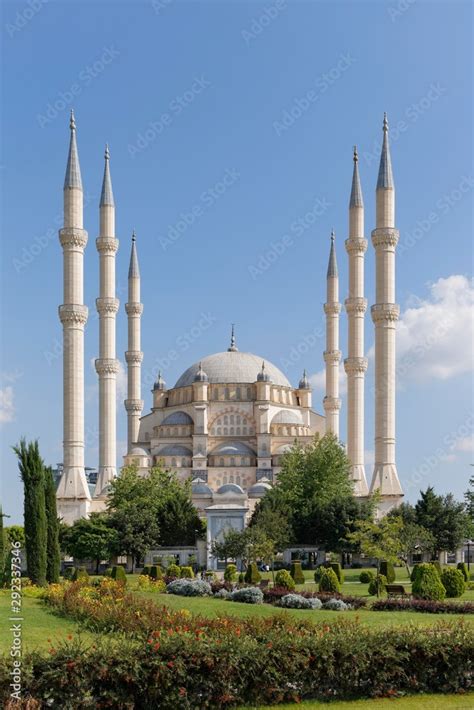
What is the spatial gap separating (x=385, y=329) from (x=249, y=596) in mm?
22561

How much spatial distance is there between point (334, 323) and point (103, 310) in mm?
17684

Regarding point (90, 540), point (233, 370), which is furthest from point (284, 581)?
point (233, 370)

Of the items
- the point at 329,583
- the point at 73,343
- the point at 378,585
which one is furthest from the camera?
the point at 73,343

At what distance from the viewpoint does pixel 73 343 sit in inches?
1705

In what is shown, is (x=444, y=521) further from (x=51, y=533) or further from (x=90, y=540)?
(x=51, y=533)

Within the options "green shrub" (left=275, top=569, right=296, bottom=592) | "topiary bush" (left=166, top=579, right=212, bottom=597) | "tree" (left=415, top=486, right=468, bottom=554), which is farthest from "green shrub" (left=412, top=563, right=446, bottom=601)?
"tree" (left=415, top=486, right=468, bottom=554)

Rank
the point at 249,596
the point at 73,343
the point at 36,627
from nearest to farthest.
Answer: the point at 36,627 → the point at 249,596 → the point at 73,343

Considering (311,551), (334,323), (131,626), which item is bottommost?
(311,551)

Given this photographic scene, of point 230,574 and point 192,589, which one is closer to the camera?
point 192,589

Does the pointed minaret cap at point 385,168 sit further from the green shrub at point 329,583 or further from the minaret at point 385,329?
the green shrub at point 329,583

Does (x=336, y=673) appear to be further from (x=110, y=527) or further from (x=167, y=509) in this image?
(x=167, y=509)

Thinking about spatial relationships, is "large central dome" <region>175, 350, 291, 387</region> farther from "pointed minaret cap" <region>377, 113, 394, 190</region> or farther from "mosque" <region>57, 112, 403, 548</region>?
"pointed minaret cap" <region>377, 113, 394, 190</region>

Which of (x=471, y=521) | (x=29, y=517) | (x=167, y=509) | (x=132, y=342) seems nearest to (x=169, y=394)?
(x=132, y=342)

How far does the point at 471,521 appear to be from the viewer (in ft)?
129
